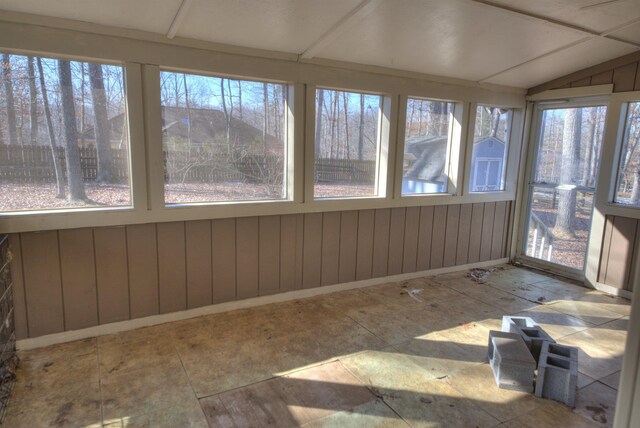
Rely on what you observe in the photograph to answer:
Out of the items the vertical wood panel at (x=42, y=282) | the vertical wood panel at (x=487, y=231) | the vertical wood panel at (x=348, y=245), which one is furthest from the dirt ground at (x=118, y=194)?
the vertical wood panel at (x=487, y=231)

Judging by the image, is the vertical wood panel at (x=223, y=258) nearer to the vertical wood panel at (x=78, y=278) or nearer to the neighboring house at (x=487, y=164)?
the vertical wood panel at (x=78, y=278)

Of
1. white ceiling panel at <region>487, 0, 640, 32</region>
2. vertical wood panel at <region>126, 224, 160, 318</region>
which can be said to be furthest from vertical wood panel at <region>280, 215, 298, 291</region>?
white ceiling panel at <region>487, 0, 640, 32</region>

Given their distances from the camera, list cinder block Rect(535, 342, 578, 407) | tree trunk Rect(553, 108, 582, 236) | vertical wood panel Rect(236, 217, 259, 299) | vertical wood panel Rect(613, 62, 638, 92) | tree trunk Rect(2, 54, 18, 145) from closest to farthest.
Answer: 1. cinder block Rect(535, 342, 578, 407)
2. tree trunk Rect(2, 54, 18, 145)
3. vertical wood panel Rect(236, 217, 259, 299)
4. vertical wood panel Rect(613, 62, 638, 92)
5. tree trunk Rect(553, 108, 582, 236)

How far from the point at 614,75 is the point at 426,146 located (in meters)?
2.02

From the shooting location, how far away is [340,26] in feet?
9.59

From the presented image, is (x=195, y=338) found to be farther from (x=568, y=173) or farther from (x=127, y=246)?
(x=568, y=173)

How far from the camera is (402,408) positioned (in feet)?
Answer: 7.41

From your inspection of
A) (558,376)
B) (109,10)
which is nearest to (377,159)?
(558,376)

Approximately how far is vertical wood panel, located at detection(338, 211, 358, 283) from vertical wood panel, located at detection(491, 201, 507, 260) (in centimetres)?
216

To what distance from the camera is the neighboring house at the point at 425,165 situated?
4.37m

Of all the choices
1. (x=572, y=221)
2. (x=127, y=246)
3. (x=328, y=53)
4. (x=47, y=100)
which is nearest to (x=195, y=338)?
(x=127, y=246)

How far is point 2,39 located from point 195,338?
7.72ft

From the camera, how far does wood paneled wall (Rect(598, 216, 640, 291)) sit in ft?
13.4

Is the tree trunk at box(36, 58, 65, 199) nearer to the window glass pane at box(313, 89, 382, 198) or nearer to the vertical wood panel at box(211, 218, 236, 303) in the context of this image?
the vertical wood panel at box(211, 218, 236, 303)
